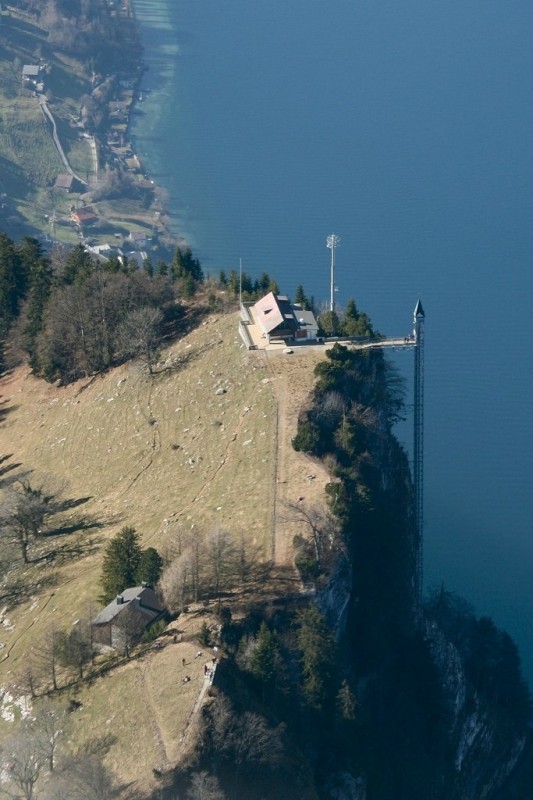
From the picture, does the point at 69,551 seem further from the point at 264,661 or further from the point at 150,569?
the point at 264,661

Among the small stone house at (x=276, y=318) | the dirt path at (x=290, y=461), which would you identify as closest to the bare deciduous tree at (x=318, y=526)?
the dirt path at (x=290, y=461)

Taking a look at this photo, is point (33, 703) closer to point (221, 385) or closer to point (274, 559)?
point (274, 559)

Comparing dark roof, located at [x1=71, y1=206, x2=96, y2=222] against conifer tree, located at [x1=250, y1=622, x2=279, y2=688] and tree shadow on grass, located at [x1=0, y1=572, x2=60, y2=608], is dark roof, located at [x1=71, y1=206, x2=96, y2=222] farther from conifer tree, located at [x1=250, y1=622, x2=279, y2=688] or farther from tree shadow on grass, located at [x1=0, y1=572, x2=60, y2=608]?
conifer tree, located at [x1=250, y1=622, x2=279, y2=688]

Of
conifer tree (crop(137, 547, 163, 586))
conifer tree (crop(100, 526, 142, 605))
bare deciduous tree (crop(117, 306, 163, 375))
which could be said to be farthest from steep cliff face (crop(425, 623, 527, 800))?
bare deciduous tree (crop(117, 306, 163, 375))

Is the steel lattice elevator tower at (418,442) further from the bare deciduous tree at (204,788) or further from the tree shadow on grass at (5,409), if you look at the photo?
the bare deciduous tree at (204,788)

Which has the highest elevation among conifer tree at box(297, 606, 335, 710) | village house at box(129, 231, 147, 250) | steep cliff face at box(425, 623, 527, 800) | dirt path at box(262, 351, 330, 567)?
village house at box(129, 231, 147, 250)

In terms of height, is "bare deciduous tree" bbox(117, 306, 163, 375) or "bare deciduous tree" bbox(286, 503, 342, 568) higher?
"bare deciduous tree" bbox(117, 306, 163, 375)

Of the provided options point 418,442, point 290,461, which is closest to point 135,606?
point 290,461
